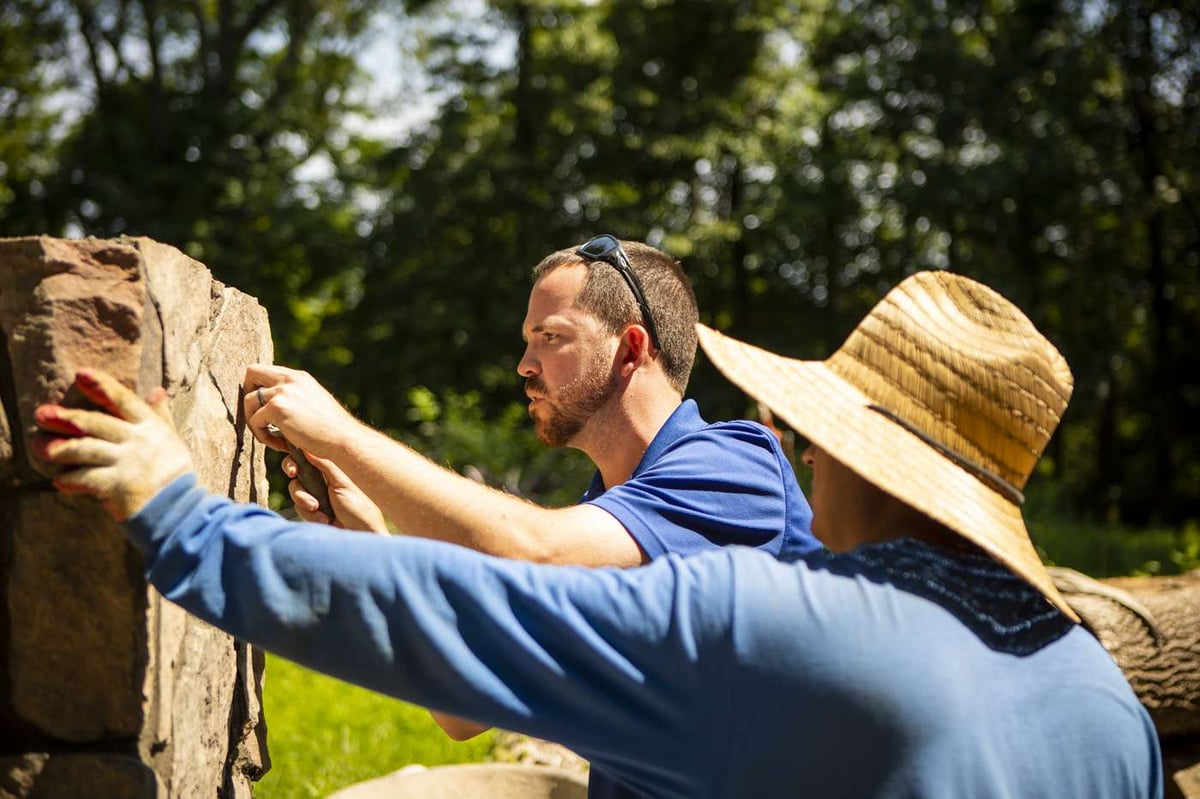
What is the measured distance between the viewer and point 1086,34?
15.2 m

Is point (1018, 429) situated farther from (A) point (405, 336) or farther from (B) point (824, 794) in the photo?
(A) point (405, 336)

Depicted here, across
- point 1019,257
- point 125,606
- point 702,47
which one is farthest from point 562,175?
point 125,606

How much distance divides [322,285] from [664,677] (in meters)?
15.9

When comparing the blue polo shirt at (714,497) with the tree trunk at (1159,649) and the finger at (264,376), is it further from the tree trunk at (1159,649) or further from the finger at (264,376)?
the tree trunk at (1159,649)

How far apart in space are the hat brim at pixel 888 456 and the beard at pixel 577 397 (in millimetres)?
1001

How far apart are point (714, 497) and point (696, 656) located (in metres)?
0.99

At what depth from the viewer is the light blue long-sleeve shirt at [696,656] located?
1.28 metres

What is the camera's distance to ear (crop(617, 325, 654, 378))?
2691mm

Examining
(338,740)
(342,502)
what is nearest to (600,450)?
(342,502)

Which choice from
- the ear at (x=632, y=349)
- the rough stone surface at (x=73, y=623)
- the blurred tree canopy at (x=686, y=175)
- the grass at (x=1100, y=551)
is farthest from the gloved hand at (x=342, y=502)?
the blurred tree canopy at (x=686, y=175)

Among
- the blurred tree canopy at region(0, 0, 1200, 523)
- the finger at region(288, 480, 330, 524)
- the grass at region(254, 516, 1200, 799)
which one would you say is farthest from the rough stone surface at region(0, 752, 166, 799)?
the blurred tree canopy at region(0, 0, 1200, 523)

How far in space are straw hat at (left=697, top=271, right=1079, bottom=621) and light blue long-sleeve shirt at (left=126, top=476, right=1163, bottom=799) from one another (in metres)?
0.15

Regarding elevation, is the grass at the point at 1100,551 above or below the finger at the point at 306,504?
below

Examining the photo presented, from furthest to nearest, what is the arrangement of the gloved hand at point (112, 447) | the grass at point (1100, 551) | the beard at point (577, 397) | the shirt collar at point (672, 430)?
1. the grass at point (1100, 551)
2. the beard at point (577, 397)
3. the shirt collar at point (672, 430)
4. the gloved hand at point (112, 447)
